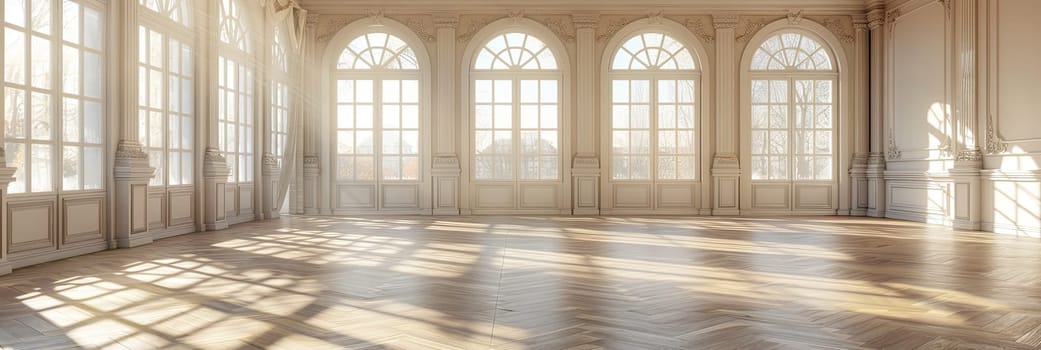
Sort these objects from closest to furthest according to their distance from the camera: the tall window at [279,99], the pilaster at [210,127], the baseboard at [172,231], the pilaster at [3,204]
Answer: the pilaster at [3,204] < the baseboard at [172,231] < the pilaster at [210,127] < the tall window at [279,99]

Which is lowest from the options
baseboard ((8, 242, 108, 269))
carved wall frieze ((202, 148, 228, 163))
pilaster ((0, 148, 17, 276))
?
baseboard ((8, 242, 108, 269))

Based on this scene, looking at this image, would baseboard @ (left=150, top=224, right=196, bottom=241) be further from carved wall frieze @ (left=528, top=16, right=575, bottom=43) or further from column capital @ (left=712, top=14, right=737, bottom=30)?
column capital @ (left=712, top=14, right=737, bottom=30)

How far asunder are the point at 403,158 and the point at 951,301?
28.7 ft

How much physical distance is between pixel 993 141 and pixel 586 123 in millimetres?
5640

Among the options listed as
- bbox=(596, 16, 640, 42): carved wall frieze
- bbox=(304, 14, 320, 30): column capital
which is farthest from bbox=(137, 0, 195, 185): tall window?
bbox=(596, 16, 640, 42): carved wall frieze

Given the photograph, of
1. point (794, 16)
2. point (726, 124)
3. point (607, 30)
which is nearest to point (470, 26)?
point (607, 30)

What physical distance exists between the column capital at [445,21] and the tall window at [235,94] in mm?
3091

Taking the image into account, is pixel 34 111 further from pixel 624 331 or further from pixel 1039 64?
pixel 1039 64

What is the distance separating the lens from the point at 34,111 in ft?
17.3

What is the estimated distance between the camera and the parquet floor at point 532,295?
2961 millimetres

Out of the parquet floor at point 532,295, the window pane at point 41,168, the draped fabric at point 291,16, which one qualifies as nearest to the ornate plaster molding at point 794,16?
the parquet floor at point 532,295

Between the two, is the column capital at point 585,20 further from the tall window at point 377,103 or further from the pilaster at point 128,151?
the pilaster at point 128,151

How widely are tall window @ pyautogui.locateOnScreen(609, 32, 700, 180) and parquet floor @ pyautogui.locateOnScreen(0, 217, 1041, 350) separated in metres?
4.37

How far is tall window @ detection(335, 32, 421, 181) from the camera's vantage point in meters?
11.2
